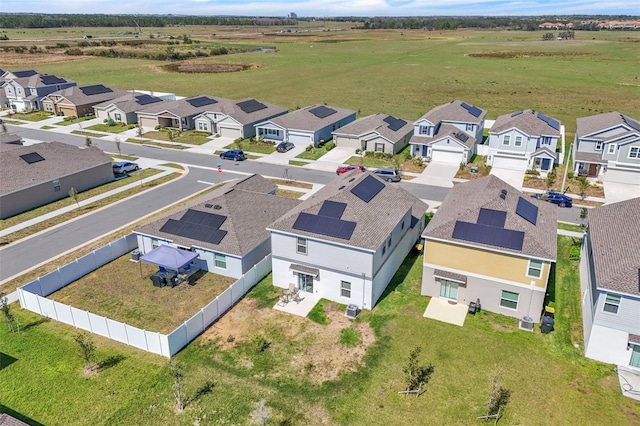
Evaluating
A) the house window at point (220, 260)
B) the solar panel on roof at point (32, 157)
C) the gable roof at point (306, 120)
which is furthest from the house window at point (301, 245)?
the gable roof at point (306, 120)

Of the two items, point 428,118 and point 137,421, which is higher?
point 428,118

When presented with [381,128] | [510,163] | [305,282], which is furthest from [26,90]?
[510,163]

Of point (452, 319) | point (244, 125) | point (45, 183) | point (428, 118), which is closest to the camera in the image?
point (452, 319)

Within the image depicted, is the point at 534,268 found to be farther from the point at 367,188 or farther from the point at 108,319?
the point at 108,319

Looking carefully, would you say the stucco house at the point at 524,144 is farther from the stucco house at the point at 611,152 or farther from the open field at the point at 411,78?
the open field at the point at 411,78

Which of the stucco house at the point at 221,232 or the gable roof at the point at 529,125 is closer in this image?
the stucco house at the point at 221,232

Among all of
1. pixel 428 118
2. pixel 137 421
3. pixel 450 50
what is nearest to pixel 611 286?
pixel 137 421

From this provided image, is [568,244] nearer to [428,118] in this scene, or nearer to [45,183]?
[428,118]
